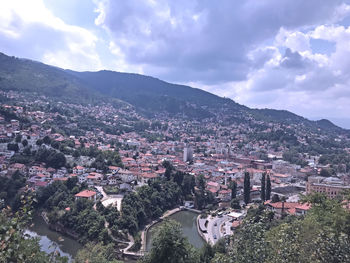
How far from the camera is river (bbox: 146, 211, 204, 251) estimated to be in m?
17.0

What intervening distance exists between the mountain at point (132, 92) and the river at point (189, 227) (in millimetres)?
60038

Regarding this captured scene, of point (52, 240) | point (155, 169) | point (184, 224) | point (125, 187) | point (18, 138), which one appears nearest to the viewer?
point (52, 240)

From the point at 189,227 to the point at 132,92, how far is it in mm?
103495

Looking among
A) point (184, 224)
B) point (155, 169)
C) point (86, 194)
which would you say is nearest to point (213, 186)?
point (155, 169)

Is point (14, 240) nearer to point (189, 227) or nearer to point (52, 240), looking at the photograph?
point (52, 240)

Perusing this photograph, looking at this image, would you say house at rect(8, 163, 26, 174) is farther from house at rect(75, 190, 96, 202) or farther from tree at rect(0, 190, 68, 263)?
tree at rect(0, 190, 68, 263)

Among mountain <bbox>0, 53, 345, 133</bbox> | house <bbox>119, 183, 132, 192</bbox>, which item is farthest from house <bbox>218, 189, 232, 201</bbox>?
mountain <bbox>0, 53, 345, 133</bbox>

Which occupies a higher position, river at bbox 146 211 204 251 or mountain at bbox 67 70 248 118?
mountain at bbox 67 70 248 118

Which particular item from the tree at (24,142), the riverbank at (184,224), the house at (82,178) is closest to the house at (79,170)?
the house at (82,178)

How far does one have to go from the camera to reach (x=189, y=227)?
65.2ft

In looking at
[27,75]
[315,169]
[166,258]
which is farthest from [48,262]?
[27,75]

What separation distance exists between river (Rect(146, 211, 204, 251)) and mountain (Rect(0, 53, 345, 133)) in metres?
60.0

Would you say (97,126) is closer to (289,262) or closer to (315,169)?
(315,169)

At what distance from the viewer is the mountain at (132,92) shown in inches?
3042
